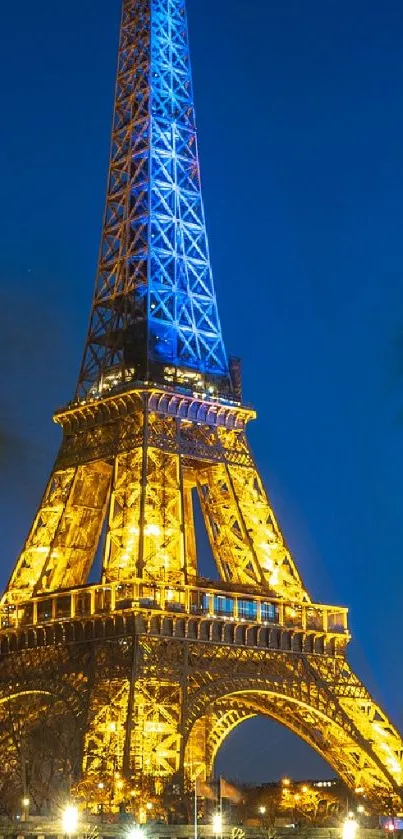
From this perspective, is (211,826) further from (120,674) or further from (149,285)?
(149,285)

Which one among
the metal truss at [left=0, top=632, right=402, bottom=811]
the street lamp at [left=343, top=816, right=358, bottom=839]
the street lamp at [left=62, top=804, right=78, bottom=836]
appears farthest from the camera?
the metal truss at [left=0, top=632, right=402, bottom=811]

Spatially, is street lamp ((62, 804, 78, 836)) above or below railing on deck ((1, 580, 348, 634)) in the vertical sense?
below

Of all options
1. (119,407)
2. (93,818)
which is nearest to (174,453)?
(119,407)

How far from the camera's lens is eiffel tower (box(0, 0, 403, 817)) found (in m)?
78.0

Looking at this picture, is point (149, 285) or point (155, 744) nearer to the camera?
point (155, 744)

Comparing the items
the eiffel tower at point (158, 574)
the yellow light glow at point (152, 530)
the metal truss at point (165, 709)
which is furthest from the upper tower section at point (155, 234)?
the metal truss at point (165, 709)

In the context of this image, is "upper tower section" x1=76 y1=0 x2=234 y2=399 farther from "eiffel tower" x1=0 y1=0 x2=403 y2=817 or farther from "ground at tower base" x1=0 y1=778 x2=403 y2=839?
"ground at tower base" x1=0 y1=778 x2=403 y2=839

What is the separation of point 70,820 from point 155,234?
4182cm

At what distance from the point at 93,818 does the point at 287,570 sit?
23.7 meters

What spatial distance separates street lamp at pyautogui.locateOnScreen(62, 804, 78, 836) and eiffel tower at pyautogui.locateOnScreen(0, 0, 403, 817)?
5.55 meters

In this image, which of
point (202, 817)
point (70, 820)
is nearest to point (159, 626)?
point (202, 817)

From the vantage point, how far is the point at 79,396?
92438mm

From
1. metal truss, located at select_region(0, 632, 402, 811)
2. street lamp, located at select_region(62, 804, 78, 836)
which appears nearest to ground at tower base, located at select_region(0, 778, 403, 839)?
street lamp, located at select_region(62, 804, 78, 836)

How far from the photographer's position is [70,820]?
64938mm
